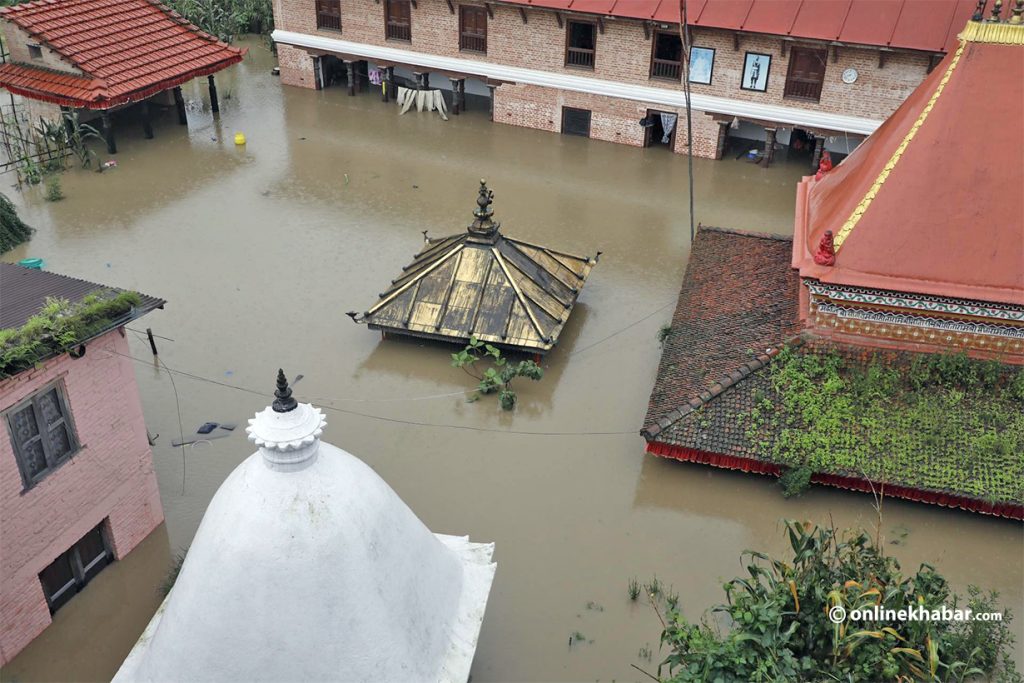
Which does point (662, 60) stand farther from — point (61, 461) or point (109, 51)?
point (61, 461)

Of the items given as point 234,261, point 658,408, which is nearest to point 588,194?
point 234,261

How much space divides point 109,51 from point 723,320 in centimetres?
1721

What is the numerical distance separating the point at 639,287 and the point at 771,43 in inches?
322

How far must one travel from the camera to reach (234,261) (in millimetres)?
19578

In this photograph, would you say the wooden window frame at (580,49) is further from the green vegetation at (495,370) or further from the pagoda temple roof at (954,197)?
the pagoda temple roof at (954,197)

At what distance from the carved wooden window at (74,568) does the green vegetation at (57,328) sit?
9.36ft

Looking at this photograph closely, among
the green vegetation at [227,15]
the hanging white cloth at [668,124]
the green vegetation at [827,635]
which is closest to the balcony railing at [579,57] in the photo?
the hanging white cloth at [668,124]

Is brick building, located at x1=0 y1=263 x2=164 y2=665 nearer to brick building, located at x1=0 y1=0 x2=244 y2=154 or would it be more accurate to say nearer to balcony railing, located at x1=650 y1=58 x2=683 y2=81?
brick building, located at x1=0 y1=0 x2=244 y2=154

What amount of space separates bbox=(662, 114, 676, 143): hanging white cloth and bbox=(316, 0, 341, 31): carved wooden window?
9871 millimetres

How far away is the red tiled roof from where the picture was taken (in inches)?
851

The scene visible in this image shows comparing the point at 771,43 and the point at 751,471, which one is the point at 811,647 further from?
the point at 771,43

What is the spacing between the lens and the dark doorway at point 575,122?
25984mm

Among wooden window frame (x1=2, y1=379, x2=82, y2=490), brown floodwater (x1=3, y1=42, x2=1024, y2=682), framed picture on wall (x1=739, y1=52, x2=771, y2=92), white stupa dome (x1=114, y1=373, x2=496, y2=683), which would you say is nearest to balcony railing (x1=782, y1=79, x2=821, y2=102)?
framed picture on wall (x1=739, y1=52, x2=771, y2=92)

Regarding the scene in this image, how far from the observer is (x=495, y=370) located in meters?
16.2
